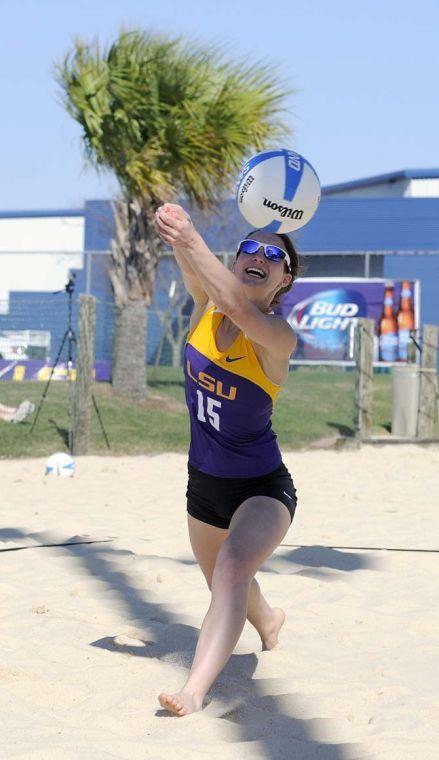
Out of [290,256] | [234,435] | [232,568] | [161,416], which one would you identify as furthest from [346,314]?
[232,568]

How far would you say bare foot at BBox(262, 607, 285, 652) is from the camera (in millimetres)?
4121

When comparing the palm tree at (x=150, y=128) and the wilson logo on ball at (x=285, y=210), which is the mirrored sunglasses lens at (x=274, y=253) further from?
the palm tree at (x=150, y=128)

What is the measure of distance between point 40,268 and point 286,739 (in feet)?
103

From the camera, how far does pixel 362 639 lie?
4449 millimetres

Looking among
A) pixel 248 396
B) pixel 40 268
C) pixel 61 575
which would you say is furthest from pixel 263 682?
pixel 40 268

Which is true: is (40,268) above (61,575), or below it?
above

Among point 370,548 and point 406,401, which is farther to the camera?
point 406,401

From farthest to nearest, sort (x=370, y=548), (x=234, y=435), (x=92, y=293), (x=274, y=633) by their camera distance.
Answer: (x=92, y=293) < (x=370, y=548) < (x=274, y=633) < (x=234, y=435)

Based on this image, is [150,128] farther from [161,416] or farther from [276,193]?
[276,193]

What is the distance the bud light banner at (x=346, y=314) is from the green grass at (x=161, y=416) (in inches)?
37.8

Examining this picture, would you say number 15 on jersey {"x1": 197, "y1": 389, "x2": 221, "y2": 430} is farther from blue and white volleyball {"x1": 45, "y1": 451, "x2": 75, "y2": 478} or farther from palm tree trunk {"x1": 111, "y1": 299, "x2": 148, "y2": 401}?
palm tree trunk {"x1": 111, "y1": 299, "x2": 148, "y2": 401}

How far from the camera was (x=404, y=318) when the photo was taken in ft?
63.4

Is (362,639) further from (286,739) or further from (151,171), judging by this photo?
(151,171)

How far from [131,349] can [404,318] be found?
645 centimetres
